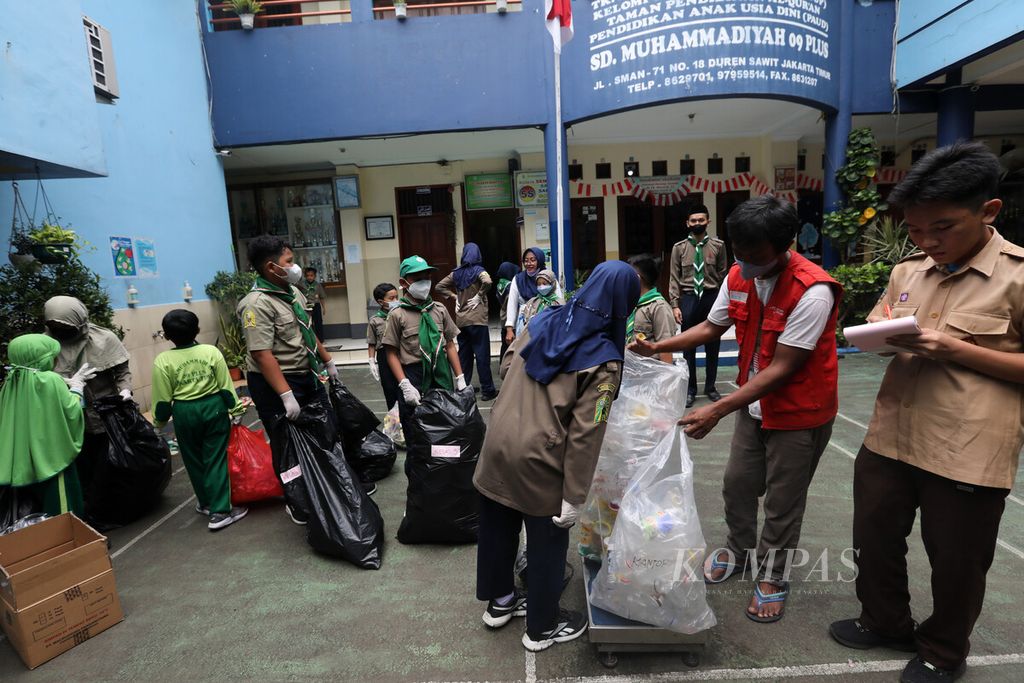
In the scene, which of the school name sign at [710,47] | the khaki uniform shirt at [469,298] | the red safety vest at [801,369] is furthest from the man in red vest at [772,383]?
the school name sign at [710,47]

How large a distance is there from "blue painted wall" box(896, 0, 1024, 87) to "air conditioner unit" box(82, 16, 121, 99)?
8.71 m

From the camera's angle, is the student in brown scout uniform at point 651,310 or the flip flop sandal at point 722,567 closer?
the flip flop sandal at point 722,567

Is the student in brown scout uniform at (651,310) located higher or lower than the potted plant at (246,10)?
lower

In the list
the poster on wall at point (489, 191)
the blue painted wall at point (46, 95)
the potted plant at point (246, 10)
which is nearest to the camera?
the blue painted wall at point (46, 95)

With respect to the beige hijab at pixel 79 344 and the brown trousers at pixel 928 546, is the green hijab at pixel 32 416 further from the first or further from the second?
the brown trousers at pixel 928 546

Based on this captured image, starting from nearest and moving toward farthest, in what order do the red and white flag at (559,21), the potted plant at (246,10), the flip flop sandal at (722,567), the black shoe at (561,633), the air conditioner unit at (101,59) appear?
the black shoe at (561,633)
the flip flop sandal at (722,567)
the red and white flag at (559,21)
the air conditioner unit at (101,59)
the potted plant at (246,10)

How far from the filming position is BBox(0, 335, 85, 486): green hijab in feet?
8.64

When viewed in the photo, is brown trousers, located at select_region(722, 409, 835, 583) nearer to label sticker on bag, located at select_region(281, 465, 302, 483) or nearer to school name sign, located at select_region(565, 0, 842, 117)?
label sticker on bag, located at select_region(281, 465, 302, 483)

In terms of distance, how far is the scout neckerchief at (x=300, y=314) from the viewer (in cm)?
307

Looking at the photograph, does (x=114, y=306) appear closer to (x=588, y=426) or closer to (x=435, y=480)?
(x=435, y=480)

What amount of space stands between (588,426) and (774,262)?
3.07 ft

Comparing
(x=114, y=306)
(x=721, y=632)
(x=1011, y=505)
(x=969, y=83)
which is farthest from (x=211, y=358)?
(x=969, y=83)

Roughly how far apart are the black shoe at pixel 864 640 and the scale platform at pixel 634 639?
1.75 ft

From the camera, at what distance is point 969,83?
679 centimetres
